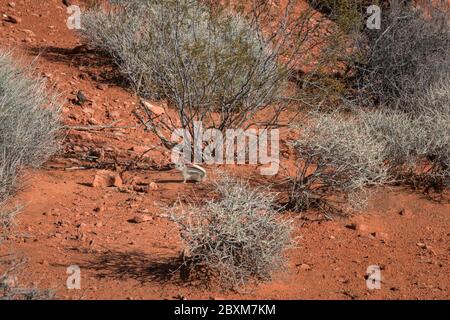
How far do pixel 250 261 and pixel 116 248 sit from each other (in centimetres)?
115

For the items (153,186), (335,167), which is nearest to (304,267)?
(335,167)

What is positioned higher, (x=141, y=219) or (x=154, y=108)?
(x=154, y=108)

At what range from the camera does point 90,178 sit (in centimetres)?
744

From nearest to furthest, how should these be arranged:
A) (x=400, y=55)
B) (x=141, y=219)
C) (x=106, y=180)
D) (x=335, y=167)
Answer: (x=141, y=219) → (x=335, y=167) → (x=106, y=180) → (x=400, y=55)

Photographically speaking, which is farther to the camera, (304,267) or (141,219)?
(141,219)

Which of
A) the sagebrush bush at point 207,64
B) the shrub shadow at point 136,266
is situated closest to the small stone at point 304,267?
the shrub shadow at point 136,266

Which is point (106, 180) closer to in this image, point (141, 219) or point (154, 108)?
point (141, 219)

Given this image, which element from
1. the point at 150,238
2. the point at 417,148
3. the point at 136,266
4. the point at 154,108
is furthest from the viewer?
the point at 154,108

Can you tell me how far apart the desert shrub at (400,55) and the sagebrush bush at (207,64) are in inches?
97.4

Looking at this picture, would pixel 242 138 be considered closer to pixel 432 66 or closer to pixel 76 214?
pixel 76 214

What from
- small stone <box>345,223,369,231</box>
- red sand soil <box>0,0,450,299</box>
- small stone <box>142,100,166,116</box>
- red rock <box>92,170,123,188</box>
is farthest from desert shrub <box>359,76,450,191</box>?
red rock <box>92,170,123,188</box>

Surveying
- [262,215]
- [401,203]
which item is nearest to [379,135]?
[401,203]

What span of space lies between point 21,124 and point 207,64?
194cm

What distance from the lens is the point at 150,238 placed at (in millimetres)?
6121
